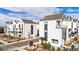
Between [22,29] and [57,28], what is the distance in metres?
0.28

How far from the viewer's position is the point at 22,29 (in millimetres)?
1252

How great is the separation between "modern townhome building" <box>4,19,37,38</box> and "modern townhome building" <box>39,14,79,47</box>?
64 millimetres

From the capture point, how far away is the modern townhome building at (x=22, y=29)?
125cm

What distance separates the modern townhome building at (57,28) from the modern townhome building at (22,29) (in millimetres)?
64

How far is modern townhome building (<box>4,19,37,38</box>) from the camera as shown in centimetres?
125

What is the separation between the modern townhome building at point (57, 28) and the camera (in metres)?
1.24

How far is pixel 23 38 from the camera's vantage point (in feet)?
A: 4.10

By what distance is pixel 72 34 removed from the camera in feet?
4.09

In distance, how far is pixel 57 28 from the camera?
1246 mm
